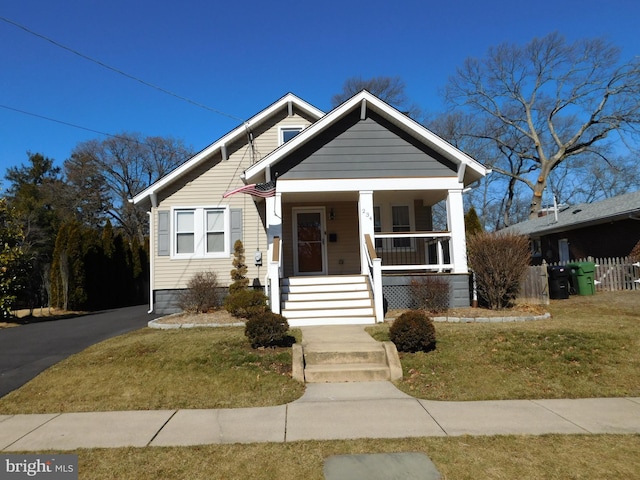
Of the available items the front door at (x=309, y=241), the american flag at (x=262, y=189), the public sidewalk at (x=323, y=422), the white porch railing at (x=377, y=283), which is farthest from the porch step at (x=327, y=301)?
the public sidewalk at (x=323, y=422)

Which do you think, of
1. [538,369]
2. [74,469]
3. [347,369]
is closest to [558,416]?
[538,369]

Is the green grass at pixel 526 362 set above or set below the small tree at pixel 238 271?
below

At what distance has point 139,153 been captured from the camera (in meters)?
42.8

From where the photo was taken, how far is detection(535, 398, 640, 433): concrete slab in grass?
4562 mm

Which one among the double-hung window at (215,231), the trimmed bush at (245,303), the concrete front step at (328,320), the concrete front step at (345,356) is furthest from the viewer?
the double-hung window at (215,231)

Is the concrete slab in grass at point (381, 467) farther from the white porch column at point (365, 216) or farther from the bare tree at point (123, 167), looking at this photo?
the bare tree at point (123, 167)

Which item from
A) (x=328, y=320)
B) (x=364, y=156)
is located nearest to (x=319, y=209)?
(x=364, y=156)

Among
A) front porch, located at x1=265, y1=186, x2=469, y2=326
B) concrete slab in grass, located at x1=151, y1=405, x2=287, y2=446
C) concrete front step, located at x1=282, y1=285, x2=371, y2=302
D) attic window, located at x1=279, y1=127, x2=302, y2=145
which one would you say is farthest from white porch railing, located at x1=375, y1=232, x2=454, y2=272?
concrete slab in grass, located at x1=151, y1=405, x2=287, y2=446

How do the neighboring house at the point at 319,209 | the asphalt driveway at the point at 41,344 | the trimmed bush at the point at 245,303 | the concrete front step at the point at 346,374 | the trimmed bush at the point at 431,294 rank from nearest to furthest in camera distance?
the concrete front step at the point at 346,374, the asphalt driveway at the point at 41,344, the trimmed bush at the point at 245,303, the trimmed bush at the point at 431,294, the neighboring house at the point at 319,209

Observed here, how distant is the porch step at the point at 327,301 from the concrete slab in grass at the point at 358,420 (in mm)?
4371

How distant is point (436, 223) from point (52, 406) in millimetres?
40494

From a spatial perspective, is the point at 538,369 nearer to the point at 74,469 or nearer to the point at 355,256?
the point at 74,469

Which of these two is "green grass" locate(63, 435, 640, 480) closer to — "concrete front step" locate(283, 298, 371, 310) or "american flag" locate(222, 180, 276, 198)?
"concrete front step" locate(283, 298, 371, 310)

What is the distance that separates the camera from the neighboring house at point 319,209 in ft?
36.6
